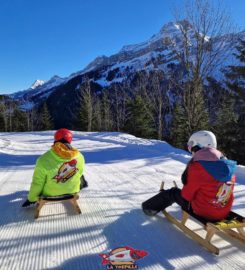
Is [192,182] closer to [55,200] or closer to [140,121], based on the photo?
[55,200]

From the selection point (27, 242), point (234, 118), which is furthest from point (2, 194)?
point (234, 118)

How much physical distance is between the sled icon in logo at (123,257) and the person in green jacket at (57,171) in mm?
1407

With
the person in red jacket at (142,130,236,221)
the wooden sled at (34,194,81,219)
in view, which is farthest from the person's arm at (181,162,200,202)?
the wooden sled at (34,194,81,219)

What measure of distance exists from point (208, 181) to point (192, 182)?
209 millimetres

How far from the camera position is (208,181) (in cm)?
318

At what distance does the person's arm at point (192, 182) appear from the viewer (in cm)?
326

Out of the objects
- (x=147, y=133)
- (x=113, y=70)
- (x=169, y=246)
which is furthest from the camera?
(x=113, y=70)

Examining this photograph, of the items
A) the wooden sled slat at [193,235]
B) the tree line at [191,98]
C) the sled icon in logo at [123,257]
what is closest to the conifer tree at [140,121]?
the tree line at [191,98]

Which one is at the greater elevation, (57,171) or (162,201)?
(57,171)

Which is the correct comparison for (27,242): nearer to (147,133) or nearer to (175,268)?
(175,268)

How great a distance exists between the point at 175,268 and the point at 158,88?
20.3m

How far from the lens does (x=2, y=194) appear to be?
5.19 m

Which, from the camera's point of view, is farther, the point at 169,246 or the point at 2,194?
the point at 2,194

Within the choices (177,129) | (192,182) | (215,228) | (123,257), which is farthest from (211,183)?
(177,129)
